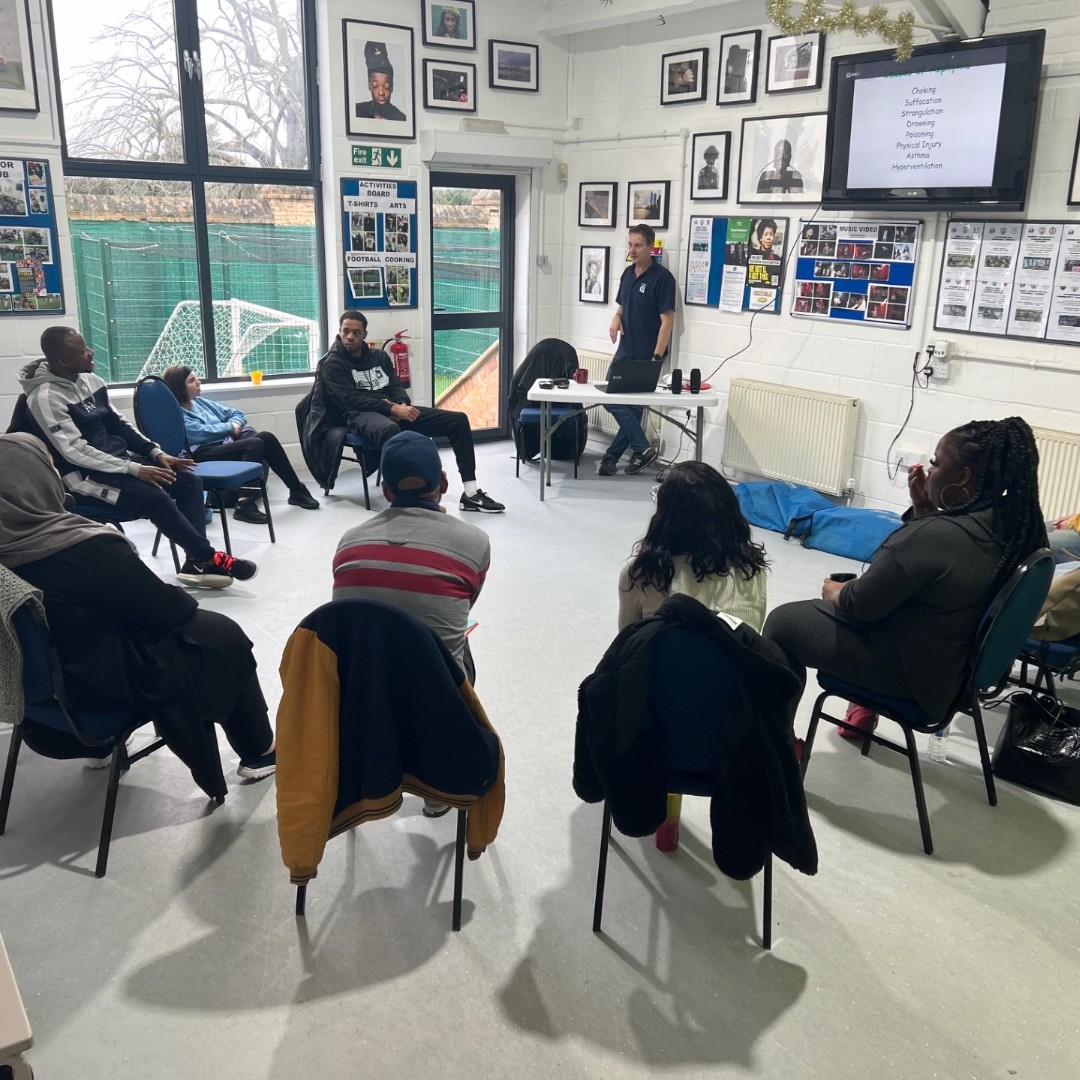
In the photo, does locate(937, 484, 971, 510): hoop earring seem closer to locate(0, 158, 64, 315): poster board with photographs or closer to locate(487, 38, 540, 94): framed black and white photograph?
locate(0, 158, 64, 315): poster board with photographs

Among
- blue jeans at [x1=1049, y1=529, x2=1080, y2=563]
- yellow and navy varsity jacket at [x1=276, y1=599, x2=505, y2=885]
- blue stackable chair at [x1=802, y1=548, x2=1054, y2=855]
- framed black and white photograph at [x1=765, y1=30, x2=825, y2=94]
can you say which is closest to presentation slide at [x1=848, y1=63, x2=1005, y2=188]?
framed black and white photograph at [x1=765, y1=30, x2=825, y2=94]

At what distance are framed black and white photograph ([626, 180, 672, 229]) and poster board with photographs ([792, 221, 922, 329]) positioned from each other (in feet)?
3.57

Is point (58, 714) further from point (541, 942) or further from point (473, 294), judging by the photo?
point (473, 294)

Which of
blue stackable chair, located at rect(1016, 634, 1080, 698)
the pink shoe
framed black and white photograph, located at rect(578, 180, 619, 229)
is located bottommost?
the pink shoe

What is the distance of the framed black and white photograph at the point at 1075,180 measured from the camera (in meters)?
4.33

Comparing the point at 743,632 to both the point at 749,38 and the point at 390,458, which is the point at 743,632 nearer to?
the point at 390,458

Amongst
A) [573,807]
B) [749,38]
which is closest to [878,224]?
[749,38]

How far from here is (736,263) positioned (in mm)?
6008

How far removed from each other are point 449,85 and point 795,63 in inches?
86.9

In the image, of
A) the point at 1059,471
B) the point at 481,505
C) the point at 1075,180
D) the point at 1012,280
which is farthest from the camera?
the point at 481,505

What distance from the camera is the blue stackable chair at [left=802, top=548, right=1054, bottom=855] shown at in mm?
2449

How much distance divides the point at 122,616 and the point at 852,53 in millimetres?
4584

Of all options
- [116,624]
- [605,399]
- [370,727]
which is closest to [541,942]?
[370,727]

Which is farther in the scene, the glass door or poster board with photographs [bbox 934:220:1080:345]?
the glass door
